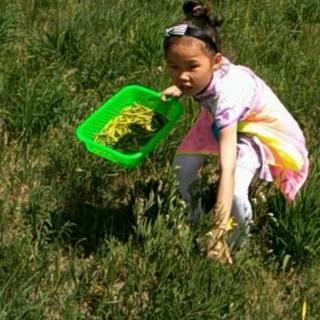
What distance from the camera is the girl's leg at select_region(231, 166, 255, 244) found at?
3818 mm

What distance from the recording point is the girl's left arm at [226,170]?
3.65 meters

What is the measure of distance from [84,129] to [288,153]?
91 cm

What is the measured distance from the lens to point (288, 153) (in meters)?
3.92

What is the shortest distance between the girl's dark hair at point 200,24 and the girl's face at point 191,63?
2 cm

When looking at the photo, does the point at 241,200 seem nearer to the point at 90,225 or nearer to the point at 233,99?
the point at 233,99

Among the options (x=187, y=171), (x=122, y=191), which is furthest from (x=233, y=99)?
(x=122, y=191)

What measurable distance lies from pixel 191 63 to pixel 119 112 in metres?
0.65

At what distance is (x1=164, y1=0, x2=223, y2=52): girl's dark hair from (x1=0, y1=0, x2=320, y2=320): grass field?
628 mm

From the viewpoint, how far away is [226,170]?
365 cm

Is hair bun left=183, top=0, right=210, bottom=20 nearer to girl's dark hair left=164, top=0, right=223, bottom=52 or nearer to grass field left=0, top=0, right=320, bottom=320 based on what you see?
girl's dark hair left=164, top=0, right=223, bottom=52

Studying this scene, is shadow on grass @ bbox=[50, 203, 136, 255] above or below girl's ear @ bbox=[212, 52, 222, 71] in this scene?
below

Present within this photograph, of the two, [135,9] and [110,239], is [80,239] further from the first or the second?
[135,9]

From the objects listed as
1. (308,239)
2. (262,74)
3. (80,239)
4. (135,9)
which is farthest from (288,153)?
(135,9)

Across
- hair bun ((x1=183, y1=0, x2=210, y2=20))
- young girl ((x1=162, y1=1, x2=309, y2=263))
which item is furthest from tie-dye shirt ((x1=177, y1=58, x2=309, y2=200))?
hair bun ((x1=183, y1=0, x2=210, y2=20))
